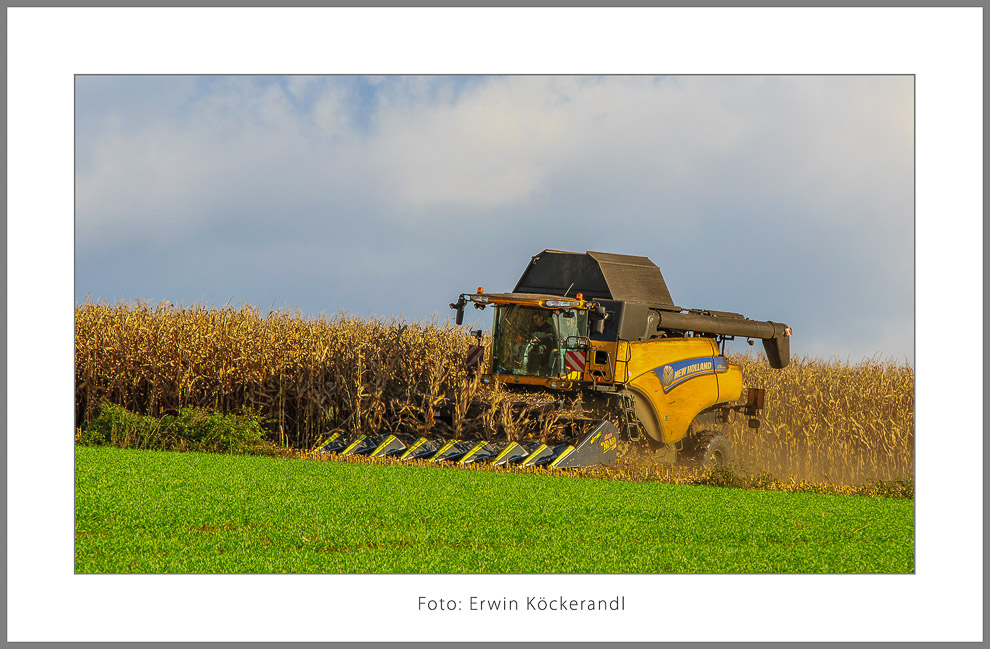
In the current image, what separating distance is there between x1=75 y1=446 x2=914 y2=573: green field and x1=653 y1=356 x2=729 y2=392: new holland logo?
8.59 feet

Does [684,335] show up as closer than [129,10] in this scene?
No

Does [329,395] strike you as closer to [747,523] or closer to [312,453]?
[312,453]

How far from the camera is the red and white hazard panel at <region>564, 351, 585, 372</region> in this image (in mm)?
14250

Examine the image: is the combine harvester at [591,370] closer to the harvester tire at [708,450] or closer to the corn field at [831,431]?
the harvester tire at [708,450]

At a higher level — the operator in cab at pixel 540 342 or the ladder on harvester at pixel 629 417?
the operator in cab at pixel 540 342

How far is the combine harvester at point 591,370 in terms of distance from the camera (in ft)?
46.6

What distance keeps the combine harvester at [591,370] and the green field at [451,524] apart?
5.42 feet

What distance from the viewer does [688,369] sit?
15719mm

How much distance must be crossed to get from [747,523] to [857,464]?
9.48m

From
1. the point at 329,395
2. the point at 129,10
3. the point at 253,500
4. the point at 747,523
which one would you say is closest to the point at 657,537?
the point at 747,523

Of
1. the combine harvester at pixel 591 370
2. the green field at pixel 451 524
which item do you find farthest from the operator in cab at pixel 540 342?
the green field at pixel 451 524

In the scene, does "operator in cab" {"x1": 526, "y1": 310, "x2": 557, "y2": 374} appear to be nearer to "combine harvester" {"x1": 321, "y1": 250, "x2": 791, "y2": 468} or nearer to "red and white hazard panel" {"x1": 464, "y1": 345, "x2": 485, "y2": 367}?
"combine harvester" {"x1": 321, "y1": 250, "x2": 791, "y2": 468}

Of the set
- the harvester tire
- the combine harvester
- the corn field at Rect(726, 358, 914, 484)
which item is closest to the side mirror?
the combine harvester

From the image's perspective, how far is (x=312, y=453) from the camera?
1548 cm
